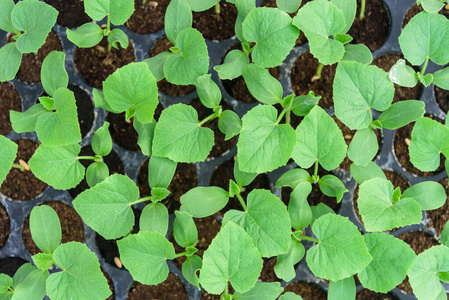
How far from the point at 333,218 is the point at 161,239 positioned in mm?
400

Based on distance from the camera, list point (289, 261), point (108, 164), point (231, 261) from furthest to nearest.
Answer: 1. point (108, 164)
2. point (289, 261)
3. point (231, 261)

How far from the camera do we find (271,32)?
36.6 inches

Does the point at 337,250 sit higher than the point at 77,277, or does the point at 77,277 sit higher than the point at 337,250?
the point at 337,250

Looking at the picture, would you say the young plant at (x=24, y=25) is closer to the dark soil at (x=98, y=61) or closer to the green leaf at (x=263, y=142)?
the dark soil at (x=98, y=61)

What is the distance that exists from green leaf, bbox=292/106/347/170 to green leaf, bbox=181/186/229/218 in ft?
0.72

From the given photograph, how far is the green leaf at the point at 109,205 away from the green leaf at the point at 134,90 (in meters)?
0.17

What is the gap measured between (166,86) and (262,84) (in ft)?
1.03

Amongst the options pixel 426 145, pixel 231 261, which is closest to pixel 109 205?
pixel 231 261

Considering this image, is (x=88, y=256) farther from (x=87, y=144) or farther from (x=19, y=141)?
(x=19, y=141)

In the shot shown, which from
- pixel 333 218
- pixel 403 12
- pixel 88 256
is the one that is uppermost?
pixel 403 12

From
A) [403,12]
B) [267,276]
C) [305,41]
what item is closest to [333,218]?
[267,276]

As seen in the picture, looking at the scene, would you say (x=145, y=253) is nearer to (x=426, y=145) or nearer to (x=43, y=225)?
(x=43, y=225)

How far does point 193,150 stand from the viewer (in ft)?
3.02

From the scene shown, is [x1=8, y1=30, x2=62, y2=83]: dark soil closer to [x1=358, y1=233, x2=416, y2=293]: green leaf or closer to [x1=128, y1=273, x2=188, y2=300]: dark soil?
[x1=128, y1=273, x2=188, y2=300]: dark soil
